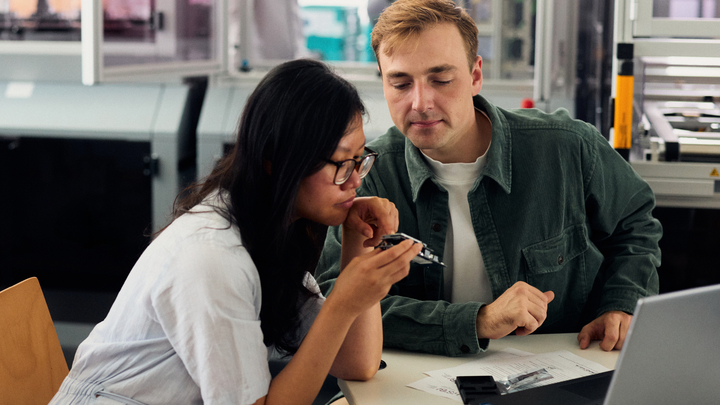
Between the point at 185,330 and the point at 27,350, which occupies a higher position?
the point at 185,330

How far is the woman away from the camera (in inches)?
35.9

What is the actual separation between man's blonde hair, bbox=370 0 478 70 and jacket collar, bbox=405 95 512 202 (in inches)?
5.4

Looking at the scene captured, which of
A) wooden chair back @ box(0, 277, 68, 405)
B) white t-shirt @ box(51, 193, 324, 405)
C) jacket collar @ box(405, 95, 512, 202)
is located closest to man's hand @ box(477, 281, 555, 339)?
jacket collar @ box(405, 95, 512, 202)

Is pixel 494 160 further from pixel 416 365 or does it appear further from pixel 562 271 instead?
pixel 416 365

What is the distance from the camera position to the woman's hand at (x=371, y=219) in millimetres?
1161

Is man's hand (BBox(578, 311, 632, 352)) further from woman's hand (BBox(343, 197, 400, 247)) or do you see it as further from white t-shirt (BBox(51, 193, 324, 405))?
white t-shirt (BBox(51, 193, 324, 405))

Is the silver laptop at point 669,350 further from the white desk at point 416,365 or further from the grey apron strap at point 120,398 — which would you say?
the grey apron strap at point 120,398

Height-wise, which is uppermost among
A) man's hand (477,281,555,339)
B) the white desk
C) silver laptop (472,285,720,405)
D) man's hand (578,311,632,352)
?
silver laptop (472,285,720,405)

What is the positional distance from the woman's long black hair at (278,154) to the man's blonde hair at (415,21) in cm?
32

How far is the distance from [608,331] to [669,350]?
1.59 ft

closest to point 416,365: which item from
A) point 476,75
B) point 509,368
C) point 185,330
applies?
point 509,368

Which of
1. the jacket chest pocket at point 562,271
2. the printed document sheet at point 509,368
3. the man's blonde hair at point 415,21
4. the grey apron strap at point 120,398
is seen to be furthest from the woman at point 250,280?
the jacket chest pocket at point 562,271

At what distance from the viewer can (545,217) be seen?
4.43ft

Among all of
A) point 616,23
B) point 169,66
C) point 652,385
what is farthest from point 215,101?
point 652,385
